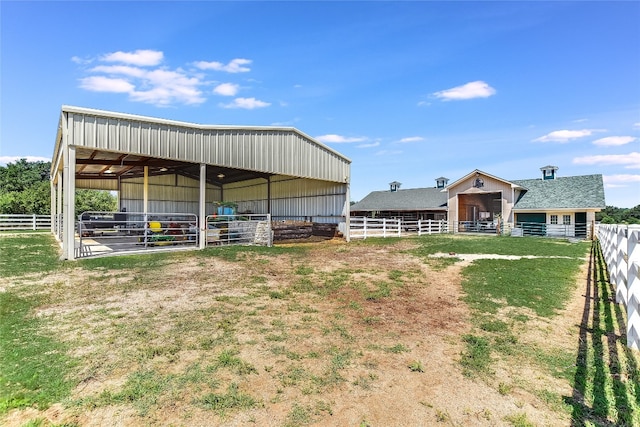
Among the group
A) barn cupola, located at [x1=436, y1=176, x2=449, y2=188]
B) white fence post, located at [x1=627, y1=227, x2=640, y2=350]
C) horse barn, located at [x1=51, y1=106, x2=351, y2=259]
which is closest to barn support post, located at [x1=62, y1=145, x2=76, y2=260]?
horse barn, located at [x1=51, y1=106, x2=351, y2=259]

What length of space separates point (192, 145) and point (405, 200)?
25183 mm

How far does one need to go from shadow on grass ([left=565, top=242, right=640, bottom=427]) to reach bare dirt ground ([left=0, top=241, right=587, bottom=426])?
147 mm

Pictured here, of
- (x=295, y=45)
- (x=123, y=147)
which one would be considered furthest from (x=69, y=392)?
(x=295, y=45)

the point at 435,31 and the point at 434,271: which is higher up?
the point at 435,31

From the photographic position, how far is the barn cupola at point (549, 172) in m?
28.8

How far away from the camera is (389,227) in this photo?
23.7 m

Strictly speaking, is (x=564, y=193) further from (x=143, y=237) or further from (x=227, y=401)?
(x=227, y=401)

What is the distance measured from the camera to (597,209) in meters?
23.3

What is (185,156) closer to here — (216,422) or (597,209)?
(216,422)

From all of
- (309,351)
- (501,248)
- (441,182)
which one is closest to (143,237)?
(309,351)

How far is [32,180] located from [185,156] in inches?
1799

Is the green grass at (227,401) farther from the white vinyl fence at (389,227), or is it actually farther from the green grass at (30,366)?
the white vinyl fence at (389,227)

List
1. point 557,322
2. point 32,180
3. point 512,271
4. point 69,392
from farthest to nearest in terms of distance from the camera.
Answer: point 32,180 → point 512,271 → point 557,322 → point 69,392

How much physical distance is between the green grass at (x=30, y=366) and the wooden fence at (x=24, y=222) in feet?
91.0
